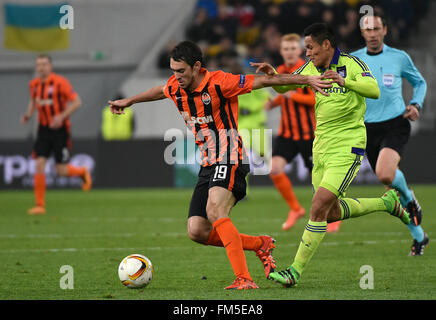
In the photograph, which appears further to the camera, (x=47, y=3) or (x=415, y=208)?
(x=47, y=3)

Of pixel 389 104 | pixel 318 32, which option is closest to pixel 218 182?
pixel 318 32

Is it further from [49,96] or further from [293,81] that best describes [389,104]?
[49,96]

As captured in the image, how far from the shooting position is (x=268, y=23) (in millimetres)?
20375

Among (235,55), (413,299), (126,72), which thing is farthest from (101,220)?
(126,72)

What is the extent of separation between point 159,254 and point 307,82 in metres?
3.07

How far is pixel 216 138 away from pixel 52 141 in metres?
7.27

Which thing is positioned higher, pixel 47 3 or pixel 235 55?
pixel 47 3

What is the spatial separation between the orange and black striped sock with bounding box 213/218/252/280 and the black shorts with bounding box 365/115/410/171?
2608mm

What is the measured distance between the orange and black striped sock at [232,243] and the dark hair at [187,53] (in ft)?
3.86

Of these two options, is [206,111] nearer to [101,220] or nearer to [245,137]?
[101,220]
